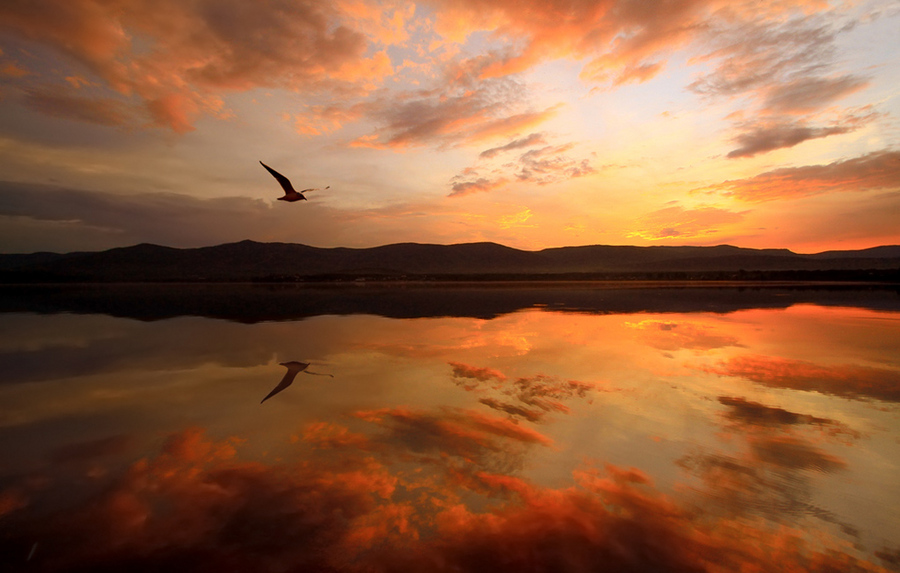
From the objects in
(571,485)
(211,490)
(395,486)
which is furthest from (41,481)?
(571,485)

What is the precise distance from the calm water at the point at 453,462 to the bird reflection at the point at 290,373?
→ 0.18m

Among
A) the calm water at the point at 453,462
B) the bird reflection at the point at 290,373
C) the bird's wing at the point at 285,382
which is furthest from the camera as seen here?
the bird reflection at the point at 290,373

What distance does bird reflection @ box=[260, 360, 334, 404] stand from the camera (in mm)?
9242

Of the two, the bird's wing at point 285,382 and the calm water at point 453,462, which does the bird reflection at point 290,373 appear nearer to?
the bird's wing at point 285,382

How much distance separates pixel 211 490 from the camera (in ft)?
16.7

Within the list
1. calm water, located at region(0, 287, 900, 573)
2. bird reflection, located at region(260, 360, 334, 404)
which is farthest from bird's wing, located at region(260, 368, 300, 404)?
calm water, located at region(0, 287, 900, 573)

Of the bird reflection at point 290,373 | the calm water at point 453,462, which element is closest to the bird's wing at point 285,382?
the bird reflection at point 290,373

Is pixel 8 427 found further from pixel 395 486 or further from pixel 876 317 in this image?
pixel 876 317

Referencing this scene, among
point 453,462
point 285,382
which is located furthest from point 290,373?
point 453,462

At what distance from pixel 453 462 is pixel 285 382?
557 cm

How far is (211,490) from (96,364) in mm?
9792

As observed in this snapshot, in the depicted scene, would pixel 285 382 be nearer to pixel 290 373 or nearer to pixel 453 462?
pixel 290 373

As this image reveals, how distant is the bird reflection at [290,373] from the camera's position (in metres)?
9.24

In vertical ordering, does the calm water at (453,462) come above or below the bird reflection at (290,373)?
above
